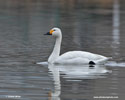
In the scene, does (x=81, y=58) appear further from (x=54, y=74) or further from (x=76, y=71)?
(x=54, y=74)

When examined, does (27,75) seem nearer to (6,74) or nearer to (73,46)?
(6,74)

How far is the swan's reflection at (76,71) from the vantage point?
48.2 feet

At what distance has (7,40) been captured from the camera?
24953 millimetres

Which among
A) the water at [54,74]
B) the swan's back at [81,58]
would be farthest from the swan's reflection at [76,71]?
the swan's back at [81,58]

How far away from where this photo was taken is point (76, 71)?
15.9 m

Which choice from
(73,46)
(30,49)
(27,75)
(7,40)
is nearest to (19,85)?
(27,75)

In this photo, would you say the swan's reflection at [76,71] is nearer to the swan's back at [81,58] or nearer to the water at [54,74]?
the water at [54,74]

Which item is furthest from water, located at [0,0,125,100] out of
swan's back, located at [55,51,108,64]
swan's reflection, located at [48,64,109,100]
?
swan's back, located at [55,51,108,64]

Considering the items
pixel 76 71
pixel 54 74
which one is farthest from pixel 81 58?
pixel 54 74

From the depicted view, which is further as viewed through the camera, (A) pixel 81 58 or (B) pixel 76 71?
(A) pixel 81 58

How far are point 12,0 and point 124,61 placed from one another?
2765 inches

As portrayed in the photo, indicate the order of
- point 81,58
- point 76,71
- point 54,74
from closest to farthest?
1. point 54,74
2. point 76,71
3. point 81,58

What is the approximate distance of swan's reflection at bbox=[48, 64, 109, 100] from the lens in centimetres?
1470

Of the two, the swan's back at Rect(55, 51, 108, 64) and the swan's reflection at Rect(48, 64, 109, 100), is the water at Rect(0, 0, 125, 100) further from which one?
the swan's back at Rect(55, 51, 108, 64)
